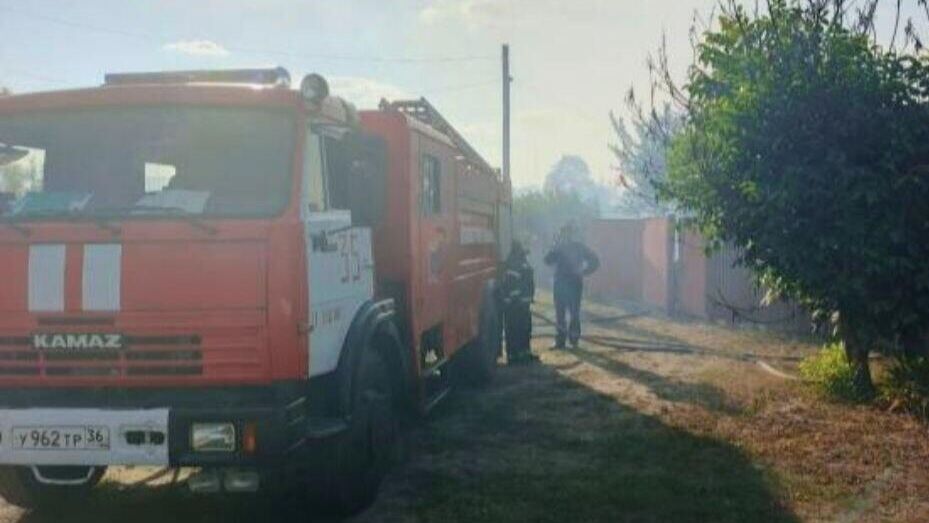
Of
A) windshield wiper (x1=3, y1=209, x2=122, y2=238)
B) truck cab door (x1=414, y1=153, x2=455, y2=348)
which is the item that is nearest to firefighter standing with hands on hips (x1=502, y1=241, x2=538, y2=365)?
truck cab door (x1=414, y1=153, x2=455, y2=348)

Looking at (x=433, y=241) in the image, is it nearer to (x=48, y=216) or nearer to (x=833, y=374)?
(x=48, y=216)

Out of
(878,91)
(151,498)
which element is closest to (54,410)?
(151,498)

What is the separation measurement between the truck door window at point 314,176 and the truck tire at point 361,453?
1035 millimetres

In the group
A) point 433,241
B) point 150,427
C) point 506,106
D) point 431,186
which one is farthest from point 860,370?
point 506,106

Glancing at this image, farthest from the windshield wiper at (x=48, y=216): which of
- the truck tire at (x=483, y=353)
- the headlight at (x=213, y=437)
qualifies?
the truck tire at (x=483, y=353)

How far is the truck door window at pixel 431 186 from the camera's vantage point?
261 inches

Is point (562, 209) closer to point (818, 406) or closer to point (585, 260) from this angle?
point (585, 260)

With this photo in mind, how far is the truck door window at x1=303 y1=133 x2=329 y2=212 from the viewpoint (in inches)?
180

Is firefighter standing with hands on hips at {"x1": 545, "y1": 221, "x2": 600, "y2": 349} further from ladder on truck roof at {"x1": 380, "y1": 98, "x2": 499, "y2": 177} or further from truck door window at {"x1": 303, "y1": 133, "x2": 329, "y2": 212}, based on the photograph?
truck door window at {"x1": 303, "y1": 133, "x2": 329, "y2": 212}

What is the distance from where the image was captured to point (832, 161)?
300 inches

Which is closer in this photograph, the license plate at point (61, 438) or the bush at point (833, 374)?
the license plate at point (61, 438)

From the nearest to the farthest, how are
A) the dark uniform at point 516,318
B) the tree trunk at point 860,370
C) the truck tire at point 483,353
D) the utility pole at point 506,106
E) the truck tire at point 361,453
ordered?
the truck tire at point 361,453, the tree trunk at point 860,370, the truck tire at point 483,353, the dark uniform at point 516,318, the utility pole at point 506,106

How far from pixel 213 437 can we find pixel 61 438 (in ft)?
2.59

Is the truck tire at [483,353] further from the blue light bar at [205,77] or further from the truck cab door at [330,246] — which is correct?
the blue light bar at [205,77]
